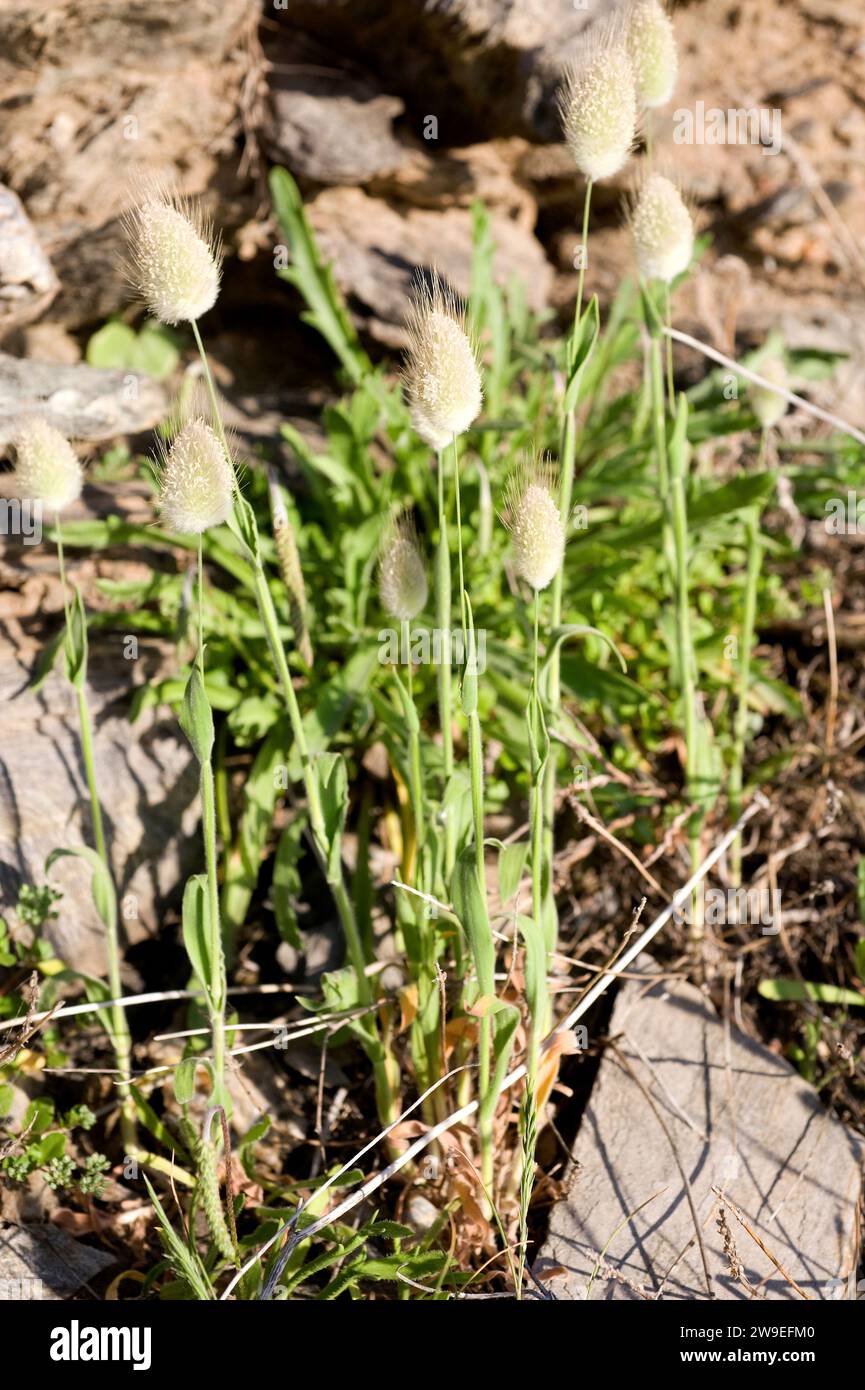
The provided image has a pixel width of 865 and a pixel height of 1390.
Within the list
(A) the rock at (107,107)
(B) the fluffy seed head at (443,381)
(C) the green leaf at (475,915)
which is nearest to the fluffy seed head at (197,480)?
(B) the fluffy seed head at (443,381)

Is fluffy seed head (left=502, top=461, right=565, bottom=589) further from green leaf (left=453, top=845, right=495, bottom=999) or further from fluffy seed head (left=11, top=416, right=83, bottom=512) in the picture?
fluffy seed head (left=11, top=416, right=83, bottom=512)

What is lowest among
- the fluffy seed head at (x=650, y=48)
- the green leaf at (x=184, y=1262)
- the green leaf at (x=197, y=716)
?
the green leaf at (x=184, y=1262)

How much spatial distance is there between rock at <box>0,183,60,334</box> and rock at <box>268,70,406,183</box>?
85cm

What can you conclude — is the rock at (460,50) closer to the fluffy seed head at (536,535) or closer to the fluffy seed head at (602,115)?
the fluffy seed head at (602,115)

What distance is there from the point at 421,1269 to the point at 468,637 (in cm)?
104

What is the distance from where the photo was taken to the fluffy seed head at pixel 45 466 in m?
2.13

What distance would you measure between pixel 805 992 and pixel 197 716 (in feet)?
5.02

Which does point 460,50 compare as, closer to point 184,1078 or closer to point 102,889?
point 102,889

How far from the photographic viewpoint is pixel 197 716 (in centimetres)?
184

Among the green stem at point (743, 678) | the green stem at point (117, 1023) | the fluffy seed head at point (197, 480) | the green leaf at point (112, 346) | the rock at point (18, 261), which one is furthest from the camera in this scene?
the green leaf at point (112, 346)

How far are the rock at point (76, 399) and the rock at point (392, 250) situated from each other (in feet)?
2.93

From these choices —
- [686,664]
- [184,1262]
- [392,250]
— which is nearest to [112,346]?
[392,250]

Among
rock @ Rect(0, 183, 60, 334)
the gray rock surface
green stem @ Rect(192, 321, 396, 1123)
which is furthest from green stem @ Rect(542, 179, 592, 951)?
rock @ Rect(0, 183, 60, 334)
